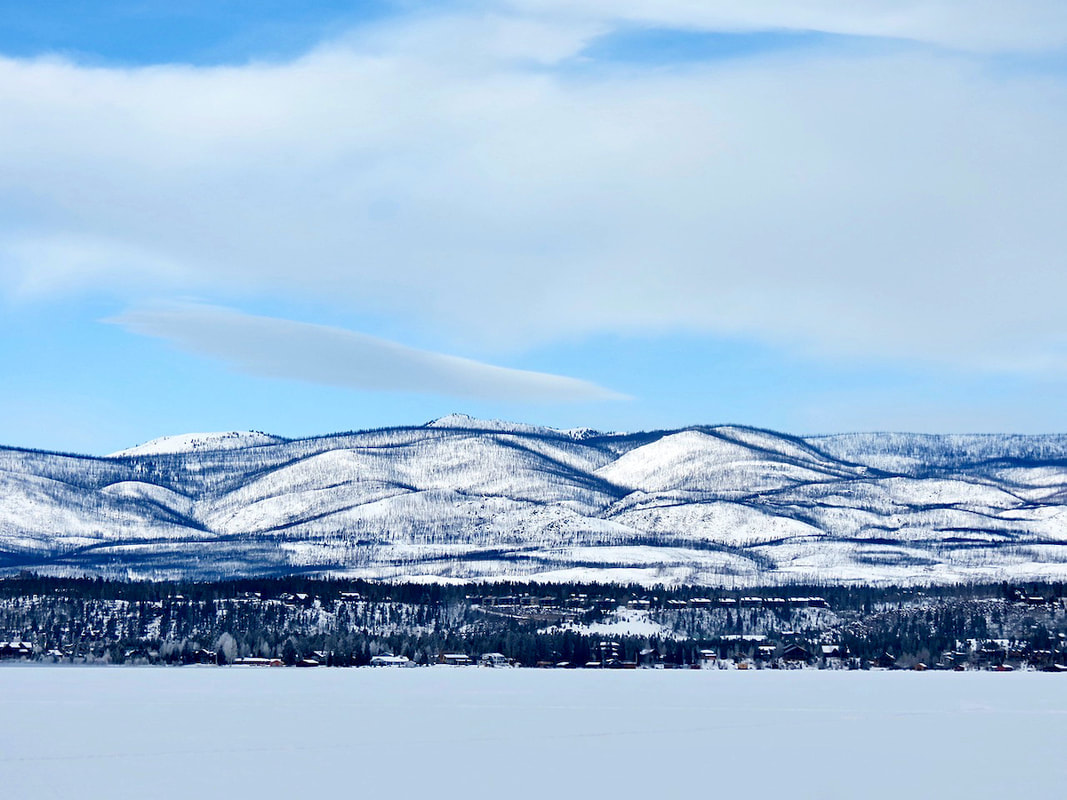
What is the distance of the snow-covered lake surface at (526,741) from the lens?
72.0 metres

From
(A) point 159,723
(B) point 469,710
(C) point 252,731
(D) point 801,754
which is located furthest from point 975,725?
(A) point 159,723

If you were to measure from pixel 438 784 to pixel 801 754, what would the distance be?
76.7 ft

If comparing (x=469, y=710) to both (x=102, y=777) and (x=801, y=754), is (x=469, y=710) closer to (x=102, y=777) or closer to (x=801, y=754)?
(x=801, y=754)

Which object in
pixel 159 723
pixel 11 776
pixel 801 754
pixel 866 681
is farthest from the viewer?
pixel 866 681

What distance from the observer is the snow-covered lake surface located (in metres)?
72.0

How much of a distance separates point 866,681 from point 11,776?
121562 mm

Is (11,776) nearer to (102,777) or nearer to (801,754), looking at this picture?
(102,777)

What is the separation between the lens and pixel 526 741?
92875 mm

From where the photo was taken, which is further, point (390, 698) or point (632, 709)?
point (390, 698)

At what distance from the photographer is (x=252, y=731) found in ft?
322

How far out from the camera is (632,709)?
121375 millimetres

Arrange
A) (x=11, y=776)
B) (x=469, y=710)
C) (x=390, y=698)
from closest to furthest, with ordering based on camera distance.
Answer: (x=11, y=776), (x=469, y=710), (x=390, y=698)

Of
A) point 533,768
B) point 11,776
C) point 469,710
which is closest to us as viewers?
point 11,776

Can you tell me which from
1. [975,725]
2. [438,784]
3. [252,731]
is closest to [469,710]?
[252,731]
